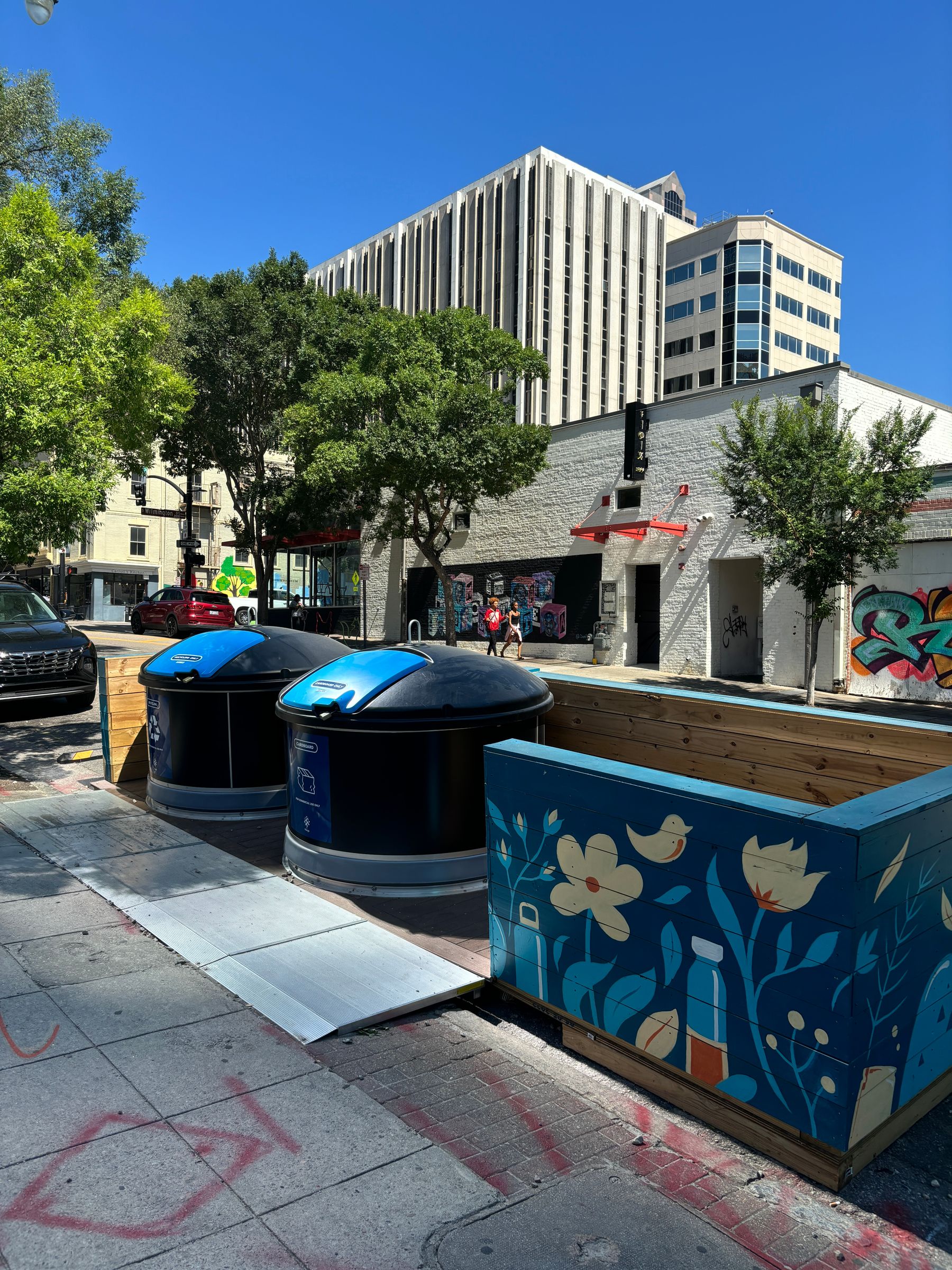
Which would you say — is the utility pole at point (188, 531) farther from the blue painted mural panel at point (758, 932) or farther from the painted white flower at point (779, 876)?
the painted white flower at point (779, 876)

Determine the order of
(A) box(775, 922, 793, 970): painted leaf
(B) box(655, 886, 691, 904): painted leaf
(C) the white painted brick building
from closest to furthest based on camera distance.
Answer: (A) box(775, 922, 793, 970): painted leaf < (B) box(655, 886, 691, 904): painted leaf < (C) the white painted brick building

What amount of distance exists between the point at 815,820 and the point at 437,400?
21.1 m

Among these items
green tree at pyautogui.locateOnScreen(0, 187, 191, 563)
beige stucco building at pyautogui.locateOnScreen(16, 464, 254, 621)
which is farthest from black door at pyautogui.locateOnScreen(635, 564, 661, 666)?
beige stucco building at pyautogui.locateOnScreen(16, 464, 254, 621)

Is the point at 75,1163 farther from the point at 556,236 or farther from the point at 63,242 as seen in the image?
the point at 556,236

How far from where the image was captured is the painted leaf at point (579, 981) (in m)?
3.40

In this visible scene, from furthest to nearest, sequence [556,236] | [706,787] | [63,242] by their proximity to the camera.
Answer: [556,236] → [63,242] → [706,787]

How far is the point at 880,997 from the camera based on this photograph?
8.81 ft

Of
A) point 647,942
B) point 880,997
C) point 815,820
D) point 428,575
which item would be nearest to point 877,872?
point 815,820

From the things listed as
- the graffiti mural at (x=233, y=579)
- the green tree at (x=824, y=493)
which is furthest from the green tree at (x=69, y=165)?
the graffiti mural at (x=233, y=579)

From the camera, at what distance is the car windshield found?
12.4 metres

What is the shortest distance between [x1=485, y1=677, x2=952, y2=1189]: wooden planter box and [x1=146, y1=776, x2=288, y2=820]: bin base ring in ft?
11.7

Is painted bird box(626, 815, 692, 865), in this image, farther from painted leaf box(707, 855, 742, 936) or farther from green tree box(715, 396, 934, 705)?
green tree box(715, 396, 934, 705)

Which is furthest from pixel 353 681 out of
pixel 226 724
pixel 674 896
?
pixel 674 896

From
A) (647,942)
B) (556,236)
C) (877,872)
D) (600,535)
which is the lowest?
(647,942)
